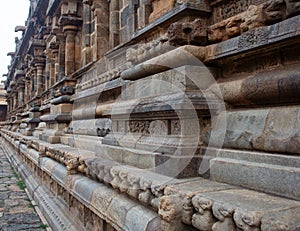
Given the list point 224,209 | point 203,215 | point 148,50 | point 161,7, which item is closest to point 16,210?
point 148,50

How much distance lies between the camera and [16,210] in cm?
448

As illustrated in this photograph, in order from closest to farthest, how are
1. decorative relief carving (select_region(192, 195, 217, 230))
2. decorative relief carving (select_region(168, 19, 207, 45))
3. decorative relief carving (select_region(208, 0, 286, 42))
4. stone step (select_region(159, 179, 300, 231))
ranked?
1. stone step (select_region(159, 179, 300, 231))
2. decorative relief carving (select_region(192, 195, 217, 230))
3. decorative relief carving (select_region(208, 0, 286, 42))
4. decorative relief carving (select_region(168, 19, 207, 45))

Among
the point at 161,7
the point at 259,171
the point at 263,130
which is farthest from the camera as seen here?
the point at 161,7

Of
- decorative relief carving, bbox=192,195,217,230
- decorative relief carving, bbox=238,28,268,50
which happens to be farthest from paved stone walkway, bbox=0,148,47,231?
decorative relief carving, bbox=238,28,268,50

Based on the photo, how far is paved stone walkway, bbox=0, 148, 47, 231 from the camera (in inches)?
149

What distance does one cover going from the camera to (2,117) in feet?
124

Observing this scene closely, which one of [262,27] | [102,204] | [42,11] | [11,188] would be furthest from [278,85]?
[42,11]

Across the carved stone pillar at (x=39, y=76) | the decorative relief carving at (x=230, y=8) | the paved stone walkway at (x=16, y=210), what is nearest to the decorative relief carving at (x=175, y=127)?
the decorative relief carving at (x=230, y=8)

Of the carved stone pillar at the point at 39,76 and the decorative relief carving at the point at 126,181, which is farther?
the carved stone pillar at the point at 39,76

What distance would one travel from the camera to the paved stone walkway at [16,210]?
3793mm

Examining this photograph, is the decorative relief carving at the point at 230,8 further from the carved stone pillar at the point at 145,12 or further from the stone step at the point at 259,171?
the carved stone pillar at the point at 145,12

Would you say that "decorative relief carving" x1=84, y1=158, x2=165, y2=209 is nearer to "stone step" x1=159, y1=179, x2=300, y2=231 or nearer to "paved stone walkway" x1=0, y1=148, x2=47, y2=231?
"stone step" x1=159, y1=179, x2=300, y2=231

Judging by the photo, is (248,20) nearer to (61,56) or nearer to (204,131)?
(204,131)

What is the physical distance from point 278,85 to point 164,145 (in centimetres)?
79
